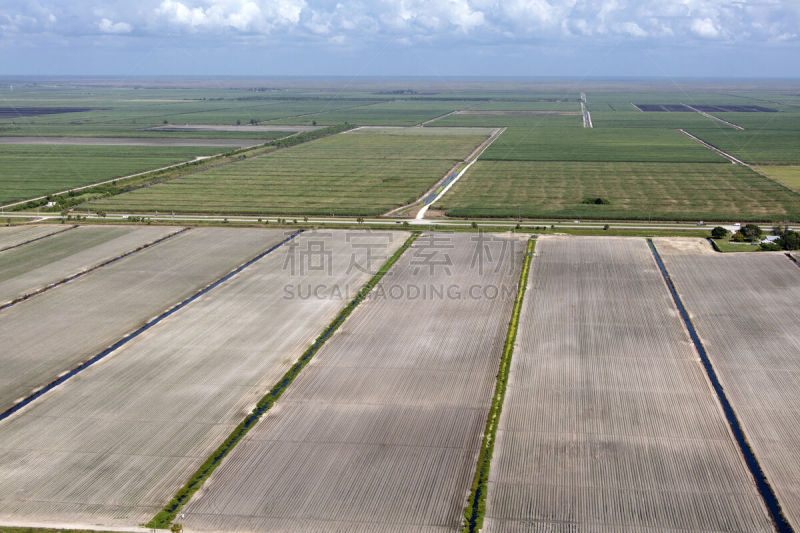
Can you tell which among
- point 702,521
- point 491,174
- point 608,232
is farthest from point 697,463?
point 491,174

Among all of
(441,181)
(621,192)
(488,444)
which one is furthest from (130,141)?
(488,444)

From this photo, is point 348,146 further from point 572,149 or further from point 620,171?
point 620,171

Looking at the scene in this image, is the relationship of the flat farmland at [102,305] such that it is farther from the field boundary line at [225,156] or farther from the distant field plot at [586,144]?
the distant field plot at [586,144]

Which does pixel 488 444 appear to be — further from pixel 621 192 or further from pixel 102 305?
pixel 621 192

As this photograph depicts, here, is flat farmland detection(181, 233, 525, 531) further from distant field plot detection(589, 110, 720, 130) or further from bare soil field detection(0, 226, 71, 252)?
distant field plot detection(589, 110, 720, 130)

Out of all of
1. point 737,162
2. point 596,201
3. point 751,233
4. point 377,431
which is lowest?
point 737,162

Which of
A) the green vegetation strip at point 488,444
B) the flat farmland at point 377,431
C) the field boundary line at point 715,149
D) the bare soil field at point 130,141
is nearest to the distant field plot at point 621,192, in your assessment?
the field boundary line at point 715,149
